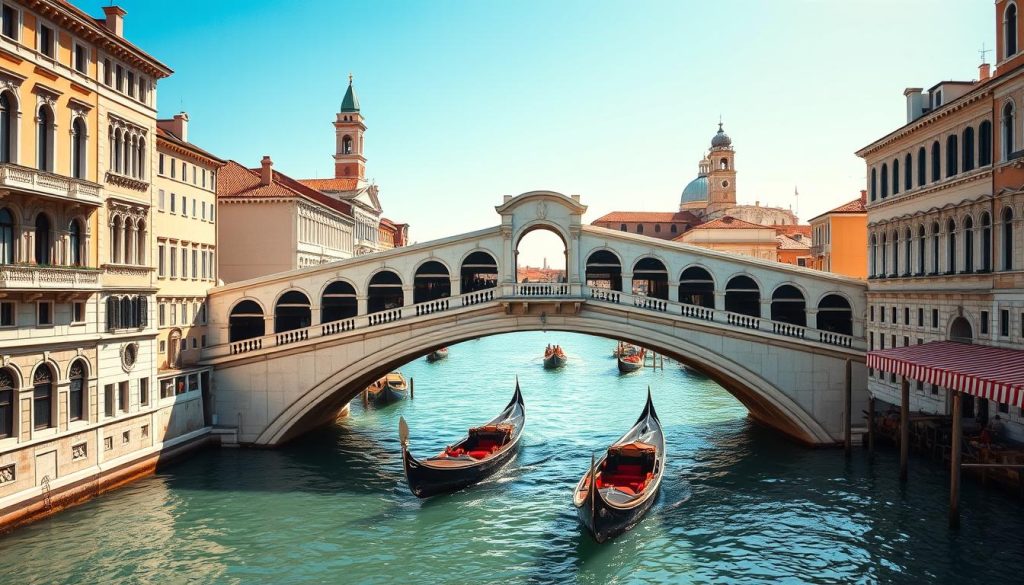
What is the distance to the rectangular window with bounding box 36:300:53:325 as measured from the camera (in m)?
15.8

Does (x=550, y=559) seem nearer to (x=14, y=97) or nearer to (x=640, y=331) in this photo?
(x=640, y=331)

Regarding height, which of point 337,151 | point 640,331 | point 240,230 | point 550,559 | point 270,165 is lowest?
point 550,559

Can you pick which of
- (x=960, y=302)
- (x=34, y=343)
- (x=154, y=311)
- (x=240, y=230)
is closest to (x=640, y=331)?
(x=960, y=302)

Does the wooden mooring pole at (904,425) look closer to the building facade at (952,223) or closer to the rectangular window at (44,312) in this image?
the building facade at (952,223)

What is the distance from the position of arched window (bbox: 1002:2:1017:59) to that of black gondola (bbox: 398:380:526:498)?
580 inches

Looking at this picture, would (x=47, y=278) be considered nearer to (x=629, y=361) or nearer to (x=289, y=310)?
(x=289, y=310)

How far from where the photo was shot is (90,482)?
1717 centimetres

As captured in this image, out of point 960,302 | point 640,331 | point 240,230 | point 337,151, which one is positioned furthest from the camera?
point 337,151

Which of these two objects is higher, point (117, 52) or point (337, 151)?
point (337, 151)

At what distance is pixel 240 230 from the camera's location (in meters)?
30.8

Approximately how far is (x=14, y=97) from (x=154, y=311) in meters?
6.27

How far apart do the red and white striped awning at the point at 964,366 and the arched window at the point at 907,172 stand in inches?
183

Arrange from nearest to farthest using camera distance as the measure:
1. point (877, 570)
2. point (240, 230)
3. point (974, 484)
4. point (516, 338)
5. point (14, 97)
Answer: point (877, 570) → point (14, 97) → point (974, 484) → point (240, 230) → point (516, 338)

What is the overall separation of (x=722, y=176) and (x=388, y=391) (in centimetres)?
4835
